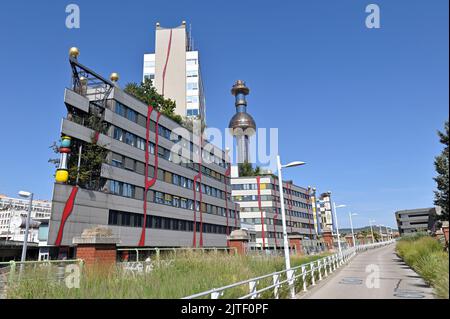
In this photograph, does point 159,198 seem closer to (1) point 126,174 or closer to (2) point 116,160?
(1) point 126,174

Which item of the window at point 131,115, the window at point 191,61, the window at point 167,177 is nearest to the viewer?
the window at point 131,115

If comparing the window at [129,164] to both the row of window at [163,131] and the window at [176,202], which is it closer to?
the row of window at [163,131]

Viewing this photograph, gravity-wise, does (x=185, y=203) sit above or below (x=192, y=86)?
below

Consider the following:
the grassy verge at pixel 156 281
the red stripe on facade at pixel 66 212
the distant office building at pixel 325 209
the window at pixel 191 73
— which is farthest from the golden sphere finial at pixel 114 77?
the distant office building at pixel 325 209

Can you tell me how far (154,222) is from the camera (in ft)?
127

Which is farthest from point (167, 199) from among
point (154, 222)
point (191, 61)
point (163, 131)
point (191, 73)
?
point (191, 61)

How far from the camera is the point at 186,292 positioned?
7.47 m

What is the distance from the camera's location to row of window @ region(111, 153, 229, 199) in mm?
34625

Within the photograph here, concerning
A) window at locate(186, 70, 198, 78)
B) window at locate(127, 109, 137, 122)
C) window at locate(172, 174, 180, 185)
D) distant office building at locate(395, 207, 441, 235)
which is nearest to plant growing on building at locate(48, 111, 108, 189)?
window at locate(127, 109, 137, 122)

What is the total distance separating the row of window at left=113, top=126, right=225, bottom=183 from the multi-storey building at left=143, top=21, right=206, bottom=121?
20890mm

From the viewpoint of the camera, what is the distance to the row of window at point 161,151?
35297 mm

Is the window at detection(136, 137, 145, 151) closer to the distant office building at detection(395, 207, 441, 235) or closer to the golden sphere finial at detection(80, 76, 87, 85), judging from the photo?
the golden sphere finial at detection(80, 76, 87, 85)

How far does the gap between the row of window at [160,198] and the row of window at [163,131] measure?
303 inches

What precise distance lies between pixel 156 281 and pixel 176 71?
227 ft
